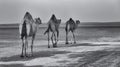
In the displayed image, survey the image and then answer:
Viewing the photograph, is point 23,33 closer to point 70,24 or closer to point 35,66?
point 35,66

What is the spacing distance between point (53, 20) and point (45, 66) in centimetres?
1086

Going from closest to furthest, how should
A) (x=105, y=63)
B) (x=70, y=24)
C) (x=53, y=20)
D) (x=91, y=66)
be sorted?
(x=91, y=66)
(x=105, y=63)
(x=53, y=20)
(x=70, y=24)

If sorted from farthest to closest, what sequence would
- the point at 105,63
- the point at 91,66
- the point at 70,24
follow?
the point at 70,24 < the point at 105,63 < the point at 91,66

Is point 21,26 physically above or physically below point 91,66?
above

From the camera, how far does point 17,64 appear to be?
1379 cm

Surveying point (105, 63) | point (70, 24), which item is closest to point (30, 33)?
point (105, 63)

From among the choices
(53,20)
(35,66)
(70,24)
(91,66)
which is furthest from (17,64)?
(70,24)

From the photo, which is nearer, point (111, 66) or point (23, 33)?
point (111, 66)

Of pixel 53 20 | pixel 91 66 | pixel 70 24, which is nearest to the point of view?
pixel 91 66

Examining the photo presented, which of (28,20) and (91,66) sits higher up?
(28,20)

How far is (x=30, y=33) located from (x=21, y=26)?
1.85ft

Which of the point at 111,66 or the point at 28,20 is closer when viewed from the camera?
the point at 111,66

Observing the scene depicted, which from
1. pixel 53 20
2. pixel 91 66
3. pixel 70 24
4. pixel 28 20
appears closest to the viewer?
pixel 91 66

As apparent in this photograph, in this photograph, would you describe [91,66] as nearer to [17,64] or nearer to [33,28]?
[17,64]
